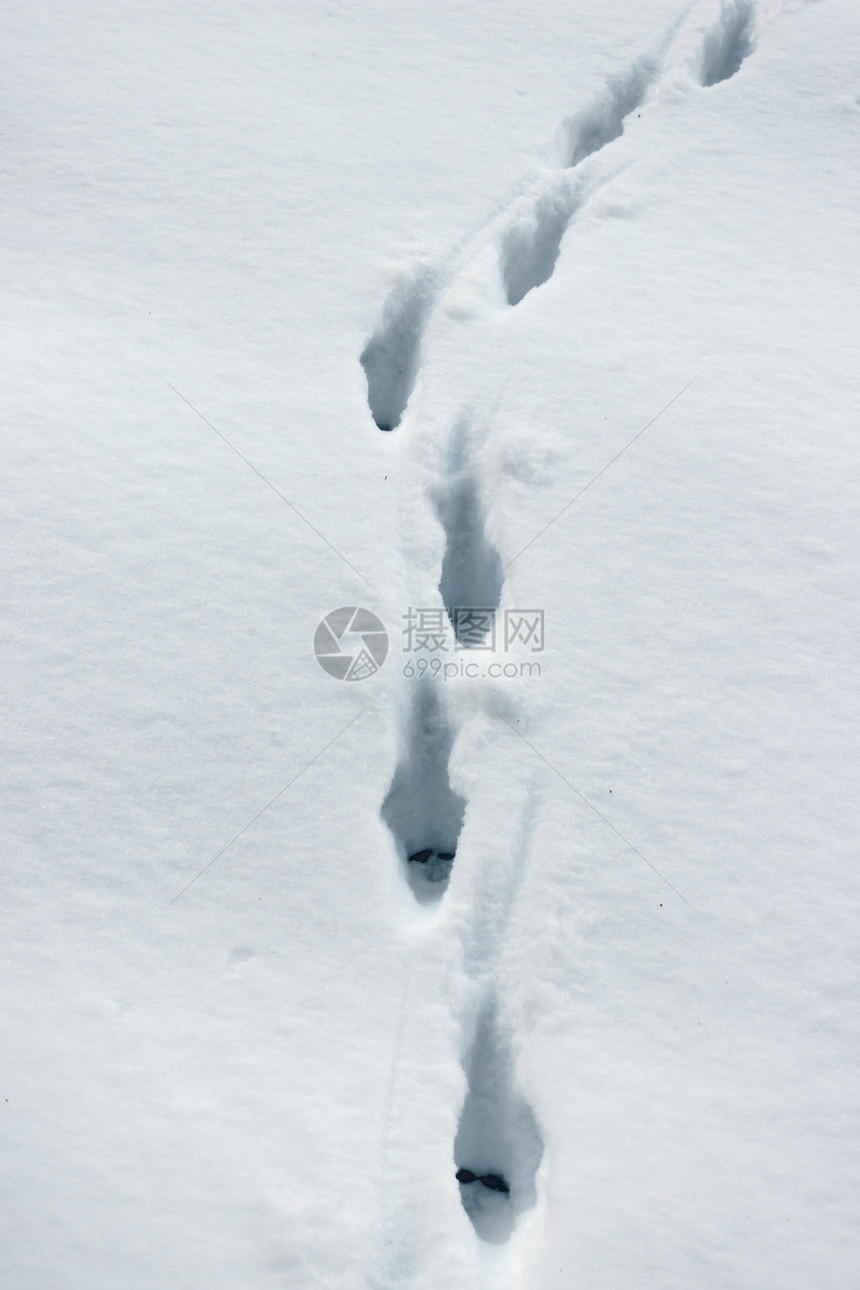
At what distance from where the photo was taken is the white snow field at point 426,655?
2438 mm

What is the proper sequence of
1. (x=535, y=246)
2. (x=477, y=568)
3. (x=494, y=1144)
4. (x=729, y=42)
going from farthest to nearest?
(x=729, y=42) < (x=535, y=246) < (x=477, y=568) < (x=494, y=1144)

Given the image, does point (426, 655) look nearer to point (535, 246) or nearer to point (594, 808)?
point (594, 808)

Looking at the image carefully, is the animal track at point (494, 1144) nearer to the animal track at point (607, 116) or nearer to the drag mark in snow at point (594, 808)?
the drag mark in snow at point (594, 808)

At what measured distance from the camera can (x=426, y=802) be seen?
10.2 feet

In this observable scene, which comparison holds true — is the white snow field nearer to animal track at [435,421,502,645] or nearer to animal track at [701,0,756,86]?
animal track at [435,421,502,645]

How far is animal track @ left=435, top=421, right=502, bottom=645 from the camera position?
3369mm

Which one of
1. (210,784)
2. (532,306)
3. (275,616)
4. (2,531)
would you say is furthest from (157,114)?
(210,784)

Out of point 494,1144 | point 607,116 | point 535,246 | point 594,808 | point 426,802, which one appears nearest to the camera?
point 494,1144

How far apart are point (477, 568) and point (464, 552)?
0.08m

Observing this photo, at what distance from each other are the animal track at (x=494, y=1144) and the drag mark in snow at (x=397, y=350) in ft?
7.31

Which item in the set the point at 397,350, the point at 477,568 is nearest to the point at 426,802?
the point at 477,568

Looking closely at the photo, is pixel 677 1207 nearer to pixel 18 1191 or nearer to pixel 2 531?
pixel 18 1191

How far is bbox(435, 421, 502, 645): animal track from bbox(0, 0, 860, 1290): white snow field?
0.02 meters

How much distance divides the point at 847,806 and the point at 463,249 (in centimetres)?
263
